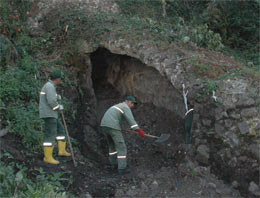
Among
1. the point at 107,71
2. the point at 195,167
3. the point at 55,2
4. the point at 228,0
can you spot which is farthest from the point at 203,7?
the point at 195,167

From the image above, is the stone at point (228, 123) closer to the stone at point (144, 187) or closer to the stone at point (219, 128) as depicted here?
the stone at point (219, 128)

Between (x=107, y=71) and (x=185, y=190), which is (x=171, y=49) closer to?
(x=107, y=71)

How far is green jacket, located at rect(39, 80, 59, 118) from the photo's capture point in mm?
5559

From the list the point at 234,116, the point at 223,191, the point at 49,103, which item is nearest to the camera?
the point at 223,191

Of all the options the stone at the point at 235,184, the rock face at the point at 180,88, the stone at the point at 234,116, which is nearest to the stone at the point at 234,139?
the rock face at the point at 180,88

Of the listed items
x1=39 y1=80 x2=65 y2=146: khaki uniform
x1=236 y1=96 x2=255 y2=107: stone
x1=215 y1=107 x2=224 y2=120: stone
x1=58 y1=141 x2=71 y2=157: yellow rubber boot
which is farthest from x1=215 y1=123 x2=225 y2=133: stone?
x1=39 y1=80 x2=65 y2=146: khaki uniform

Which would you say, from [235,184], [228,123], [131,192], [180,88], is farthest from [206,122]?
[131,192]

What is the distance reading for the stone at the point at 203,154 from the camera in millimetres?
5984

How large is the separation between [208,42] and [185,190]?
464cm

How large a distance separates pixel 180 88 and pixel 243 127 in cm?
163

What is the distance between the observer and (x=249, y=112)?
5789 millimetres

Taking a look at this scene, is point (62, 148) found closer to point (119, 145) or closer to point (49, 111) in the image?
point (49, 111)

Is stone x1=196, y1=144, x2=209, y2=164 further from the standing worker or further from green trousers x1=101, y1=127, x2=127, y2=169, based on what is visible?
the standing worker

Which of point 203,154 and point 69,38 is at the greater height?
point 69,38
